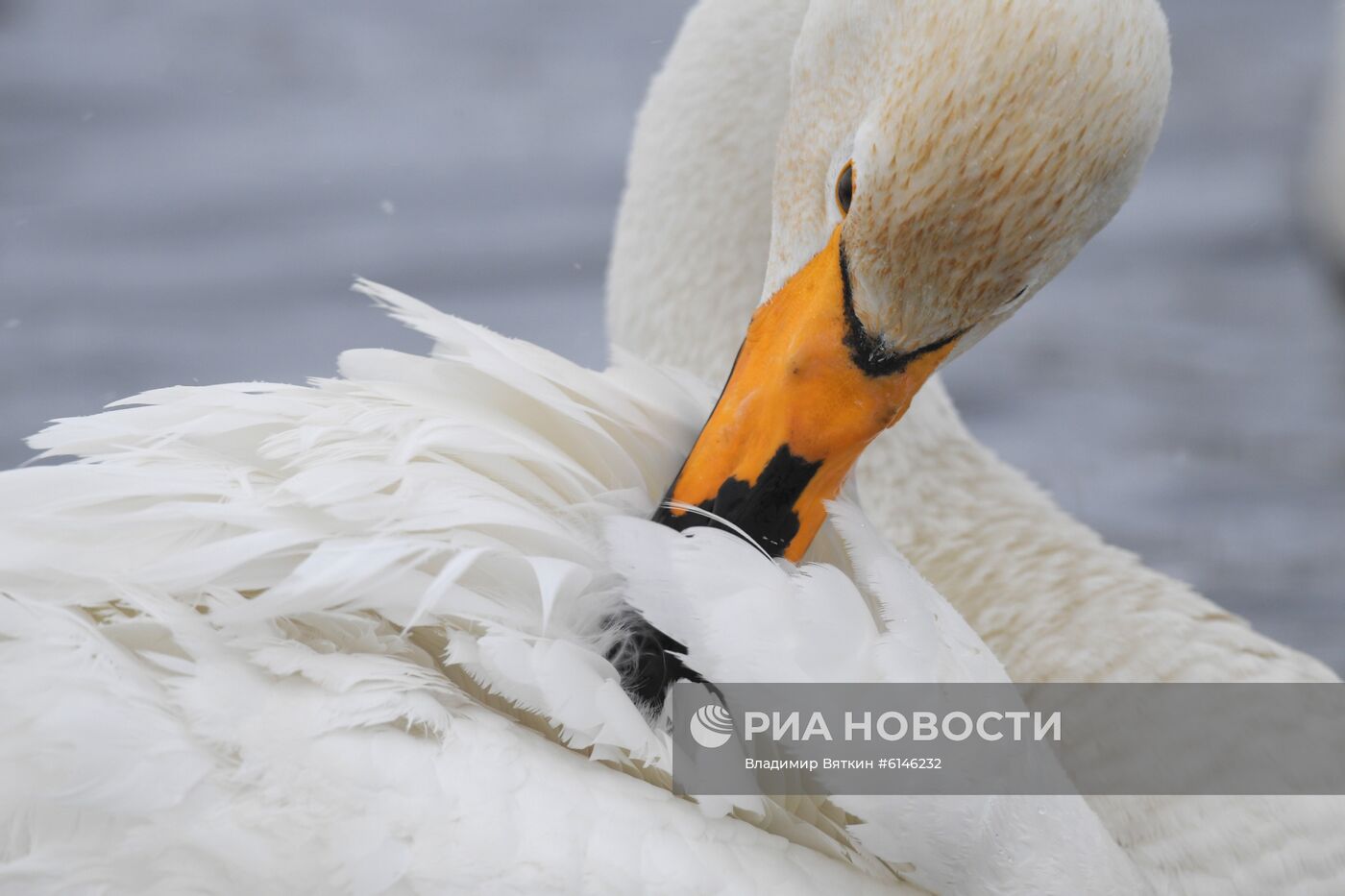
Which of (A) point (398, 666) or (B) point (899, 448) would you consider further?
(B) point (899, 448)

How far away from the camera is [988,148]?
1.58m

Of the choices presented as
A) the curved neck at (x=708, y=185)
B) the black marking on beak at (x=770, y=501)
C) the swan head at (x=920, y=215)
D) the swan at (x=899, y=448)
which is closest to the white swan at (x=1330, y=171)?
the swan at (x=899, y=448)

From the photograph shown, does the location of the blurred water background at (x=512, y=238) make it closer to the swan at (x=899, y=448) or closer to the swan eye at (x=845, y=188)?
the swan at (x=899, y=448)

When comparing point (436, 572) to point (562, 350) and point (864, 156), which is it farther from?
point (562, 350)

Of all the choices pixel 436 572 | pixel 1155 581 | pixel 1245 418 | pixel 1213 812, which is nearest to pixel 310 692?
pixel 436 572

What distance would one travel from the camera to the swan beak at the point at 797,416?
5.42 ft

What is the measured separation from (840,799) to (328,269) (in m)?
3.63

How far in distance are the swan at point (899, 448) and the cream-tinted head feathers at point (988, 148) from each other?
489 mm

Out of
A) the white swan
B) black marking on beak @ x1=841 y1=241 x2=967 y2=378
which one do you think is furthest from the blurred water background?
black marking on beak @ x1=841 y1=241 x2=967 y2=378

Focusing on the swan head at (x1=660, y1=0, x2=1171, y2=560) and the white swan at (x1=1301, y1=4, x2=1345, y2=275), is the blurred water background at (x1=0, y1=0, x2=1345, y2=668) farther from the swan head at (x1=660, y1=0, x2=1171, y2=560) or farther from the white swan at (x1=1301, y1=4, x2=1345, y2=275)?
the swan head at (x1=660, y1=0, x2=1171, y2=560)

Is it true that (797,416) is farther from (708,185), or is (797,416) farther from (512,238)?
(512,238)

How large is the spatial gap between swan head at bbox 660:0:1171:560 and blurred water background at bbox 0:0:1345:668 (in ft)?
6.30

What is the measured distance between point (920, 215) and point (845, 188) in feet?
0.51

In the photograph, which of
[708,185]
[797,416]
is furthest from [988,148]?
[708,185]
